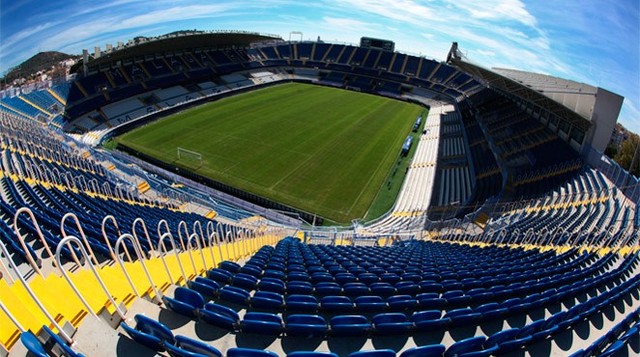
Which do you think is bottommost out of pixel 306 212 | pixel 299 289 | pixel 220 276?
pixel 306 212

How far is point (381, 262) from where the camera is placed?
11.2 m

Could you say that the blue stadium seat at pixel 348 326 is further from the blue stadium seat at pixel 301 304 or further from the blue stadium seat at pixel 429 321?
the blue stadium seat at pixel 429 321

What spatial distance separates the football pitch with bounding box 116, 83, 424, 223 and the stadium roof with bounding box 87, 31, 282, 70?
9178 millimetres

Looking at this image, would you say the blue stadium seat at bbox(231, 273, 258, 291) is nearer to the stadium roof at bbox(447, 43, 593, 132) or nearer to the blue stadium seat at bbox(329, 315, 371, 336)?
the blue stadium seat at bbox(329, 315, 371, 336)

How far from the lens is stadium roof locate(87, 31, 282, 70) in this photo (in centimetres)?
4062

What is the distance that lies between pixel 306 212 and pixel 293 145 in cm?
1222

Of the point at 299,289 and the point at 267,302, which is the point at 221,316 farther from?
the point at 299,289

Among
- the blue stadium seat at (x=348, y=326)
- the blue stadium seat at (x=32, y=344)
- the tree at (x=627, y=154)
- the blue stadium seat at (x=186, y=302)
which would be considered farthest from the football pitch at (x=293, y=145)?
the tree at (x=627, y=154)

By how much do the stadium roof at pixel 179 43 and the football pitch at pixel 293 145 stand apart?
918cm

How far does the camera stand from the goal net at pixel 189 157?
29109 mm

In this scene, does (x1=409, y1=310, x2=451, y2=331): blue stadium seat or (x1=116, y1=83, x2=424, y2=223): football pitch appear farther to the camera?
(x1=116, y1=83, x2=424, y2=223): football pitch

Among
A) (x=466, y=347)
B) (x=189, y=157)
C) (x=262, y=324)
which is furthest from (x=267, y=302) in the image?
(x=189, y=157)

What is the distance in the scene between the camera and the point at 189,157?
1186 inches

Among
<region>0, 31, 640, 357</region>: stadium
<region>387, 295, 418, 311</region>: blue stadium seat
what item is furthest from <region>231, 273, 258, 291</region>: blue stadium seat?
<region>387, 295, 418, 311</region>: blue stadium seat
